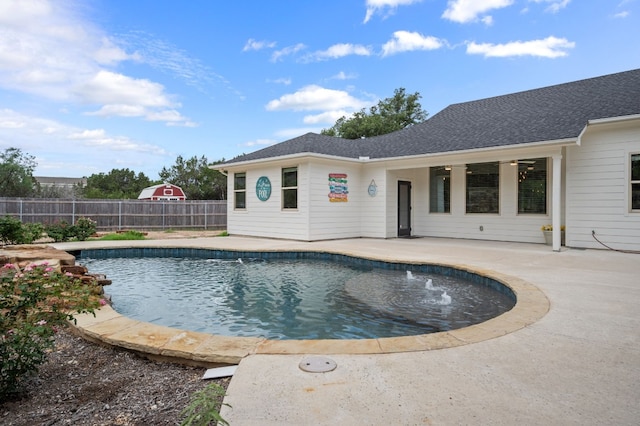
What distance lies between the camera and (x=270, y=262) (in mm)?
8414

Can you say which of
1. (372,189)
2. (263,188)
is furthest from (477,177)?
(263,188)

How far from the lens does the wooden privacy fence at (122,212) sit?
14703 mm

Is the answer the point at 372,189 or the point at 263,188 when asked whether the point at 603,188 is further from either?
the point at 263,188

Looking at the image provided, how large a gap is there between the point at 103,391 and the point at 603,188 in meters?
10.4

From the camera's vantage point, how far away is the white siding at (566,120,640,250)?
329 inches

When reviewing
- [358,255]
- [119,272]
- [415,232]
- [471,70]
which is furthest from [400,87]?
[119,272]

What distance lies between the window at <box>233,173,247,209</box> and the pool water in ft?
19.3

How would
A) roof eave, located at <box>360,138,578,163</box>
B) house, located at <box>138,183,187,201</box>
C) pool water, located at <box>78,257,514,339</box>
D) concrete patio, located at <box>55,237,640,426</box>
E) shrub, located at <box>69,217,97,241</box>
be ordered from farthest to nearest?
house, located at <box>138,183,187,201</box>
shrub, located at <box>69,217,97,241</box>
roof eave, located at <box>360,138,578,163</box>
pool water, located at <box>78,257,514,339</box>
concrete patio, located at <box>55,237,640,426</box>

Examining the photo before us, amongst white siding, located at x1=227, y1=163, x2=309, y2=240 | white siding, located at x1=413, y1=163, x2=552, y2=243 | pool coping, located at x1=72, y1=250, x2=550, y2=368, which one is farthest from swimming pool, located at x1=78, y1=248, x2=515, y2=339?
white siding, located at x1=413, y1=163, x2=552, y2=243

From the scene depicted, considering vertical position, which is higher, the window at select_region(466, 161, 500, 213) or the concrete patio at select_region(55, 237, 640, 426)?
the window at select_region(466, 161, 500, 213)

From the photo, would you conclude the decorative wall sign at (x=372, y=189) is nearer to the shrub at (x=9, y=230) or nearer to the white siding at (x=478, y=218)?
the white siding at (x=478, y=218)

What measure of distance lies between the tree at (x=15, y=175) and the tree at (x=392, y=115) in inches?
790

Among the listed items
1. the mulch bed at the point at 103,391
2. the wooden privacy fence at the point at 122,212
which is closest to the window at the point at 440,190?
the wooden privacy fence at the point at 122,212

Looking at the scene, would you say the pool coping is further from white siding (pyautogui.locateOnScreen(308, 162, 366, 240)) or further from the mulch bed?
white siding (pyautogui.locateOnScreen(308, 162, 366, 240))
